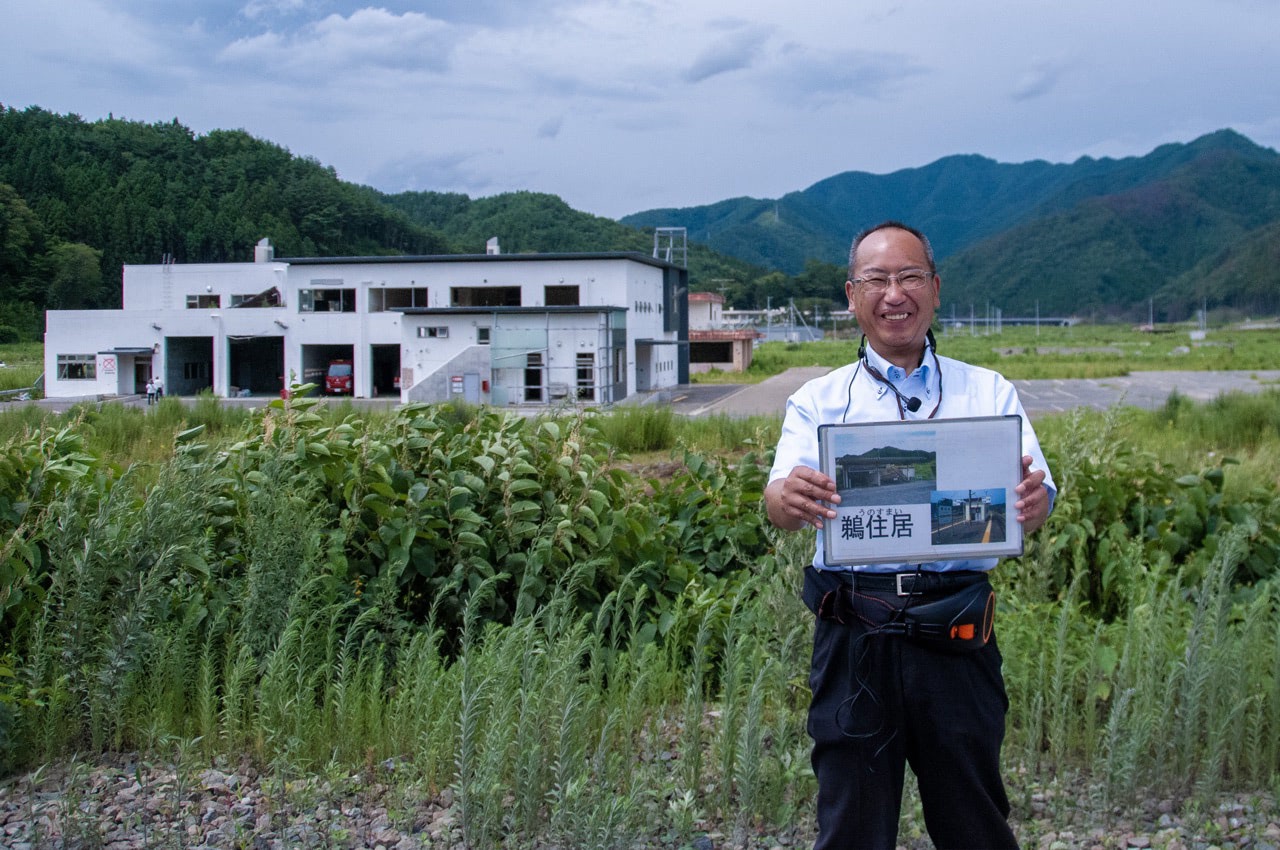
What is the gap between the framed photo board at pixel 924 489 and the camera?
233 cm

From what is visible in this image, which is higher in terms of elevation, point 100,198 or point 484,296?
point 484,296

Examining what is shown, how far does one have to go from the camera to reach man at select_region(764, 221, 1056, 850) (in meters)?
2.42

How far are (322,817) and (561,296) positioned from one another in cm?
4094

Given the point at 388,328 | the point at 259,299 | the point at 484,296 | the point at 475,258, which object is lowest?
the point at 388,328

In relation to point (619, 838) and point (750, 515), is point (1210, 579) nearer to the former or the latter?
point (619, 838)

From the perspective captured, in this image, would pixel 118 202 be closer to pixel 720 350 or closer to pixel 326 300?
pixel 326 300

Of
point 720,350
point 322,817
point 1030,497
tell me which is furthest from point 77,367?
point 1030,497

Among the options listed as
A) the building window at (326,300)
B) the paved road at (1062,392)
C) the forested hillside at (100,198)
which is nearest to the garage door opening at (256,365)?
the building window at (326,300)

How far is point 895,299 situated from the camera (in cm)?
254

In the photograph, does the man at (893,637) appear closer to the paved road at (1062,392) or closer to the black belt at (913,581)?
the black belt at (913,581)

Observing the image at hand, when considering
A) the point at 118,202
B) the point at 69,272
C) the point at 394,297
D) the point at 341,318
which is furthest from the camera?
the point at 394,297

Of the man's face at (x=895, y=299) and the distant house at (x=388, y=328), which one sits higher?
the distant house at (x=388, y=328)

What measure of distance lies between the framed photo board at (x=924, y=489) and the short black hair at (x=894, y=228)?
0.48 metres

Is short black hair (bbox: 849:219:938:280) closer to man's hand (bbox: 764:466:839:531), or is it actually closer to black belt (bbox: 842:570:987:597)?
man's hand (bbox: 764:466:839:531)
